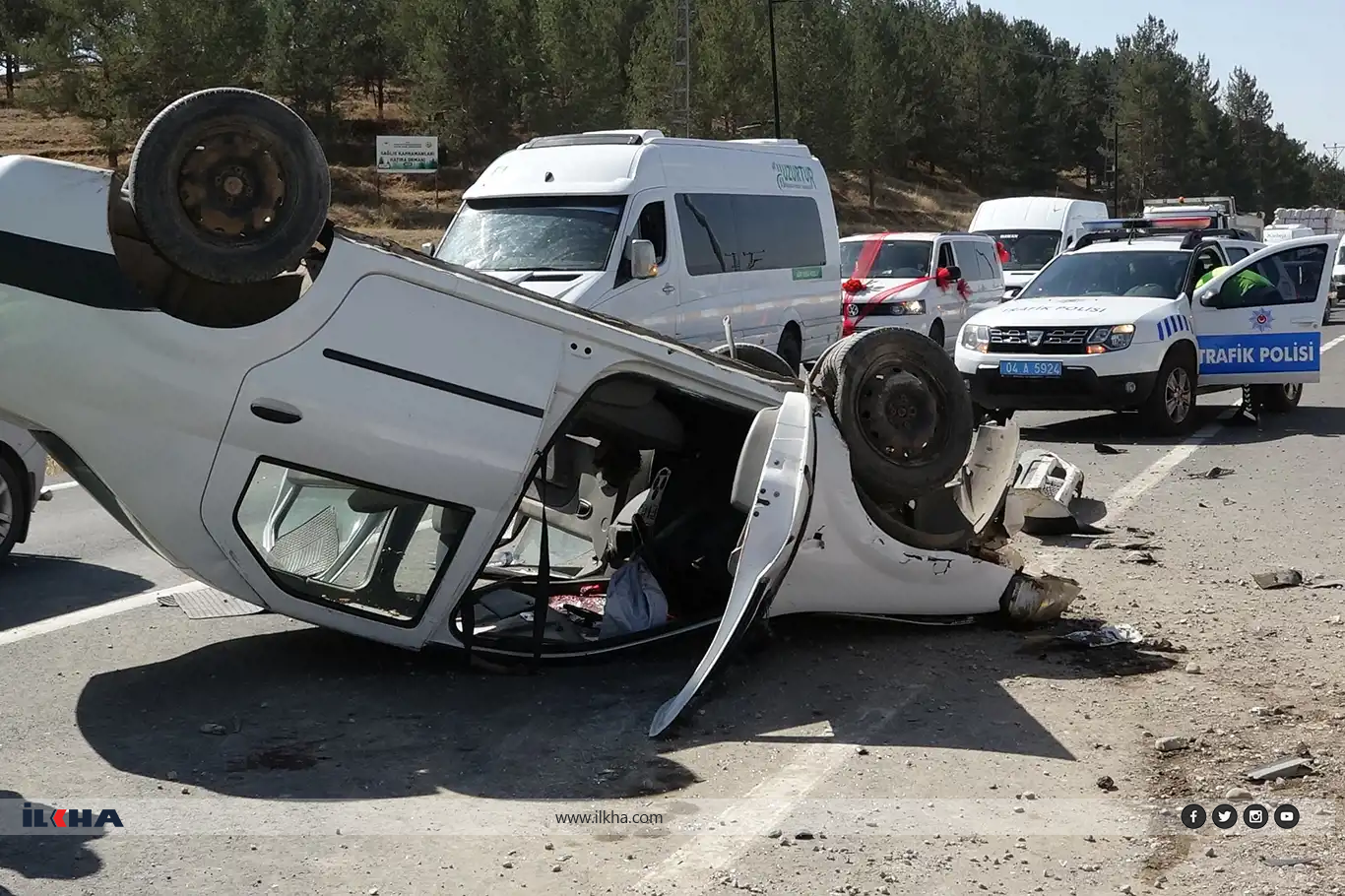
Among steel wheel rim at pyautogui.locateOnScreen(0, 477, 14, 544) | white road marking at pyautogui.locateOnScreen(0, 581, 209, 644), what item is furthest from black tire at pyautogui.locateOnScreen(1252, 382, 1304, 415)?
steel wheel rim at pyautogui.locateOnScreen(0, 477, 14, 544)

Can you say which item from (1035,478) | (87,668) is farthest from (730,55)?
(87,668)

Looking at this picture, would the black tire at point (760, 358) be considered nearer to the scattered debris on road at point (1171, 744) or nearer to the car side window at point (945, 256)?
the scattered debris on road at point (1171, 744)

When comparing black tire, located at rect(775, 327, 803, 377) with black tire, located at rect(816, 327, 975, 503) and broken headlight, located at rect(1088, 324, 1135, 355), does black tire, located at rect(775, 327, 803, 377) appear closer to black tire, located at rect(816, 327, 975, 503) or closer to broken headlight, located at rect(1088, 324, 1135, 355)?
broken headlight, located at rect(1088, 324, 1135, 355)

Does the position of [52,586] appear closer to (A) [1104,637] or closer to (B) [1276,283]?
(A) [1104,637]

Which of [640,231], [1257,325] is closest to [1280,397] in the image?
[1257,325]

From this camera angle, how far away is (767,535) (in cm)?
529

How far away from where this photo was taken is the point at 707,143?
47.6 ft

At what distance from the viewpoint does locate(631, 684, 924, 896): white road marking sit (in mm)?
3990

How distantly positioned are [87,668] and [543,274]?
22.7 ft

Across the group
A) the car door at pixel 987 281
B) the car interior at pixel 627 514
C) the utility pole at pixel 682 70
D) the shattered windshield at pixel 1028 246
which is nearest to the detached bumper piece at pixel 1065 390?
the car interior at pixel 627 514

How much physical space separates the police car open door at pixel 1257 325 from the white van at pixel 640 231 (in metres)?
4.26

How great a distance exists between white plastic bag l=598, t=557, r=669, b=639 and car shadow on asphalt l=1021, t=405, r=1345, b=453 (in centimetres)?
704

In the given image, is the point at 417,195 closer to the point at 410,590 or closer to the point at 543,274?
the point at 543,274

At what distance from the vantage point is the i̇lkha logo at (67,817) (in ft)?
14.2
